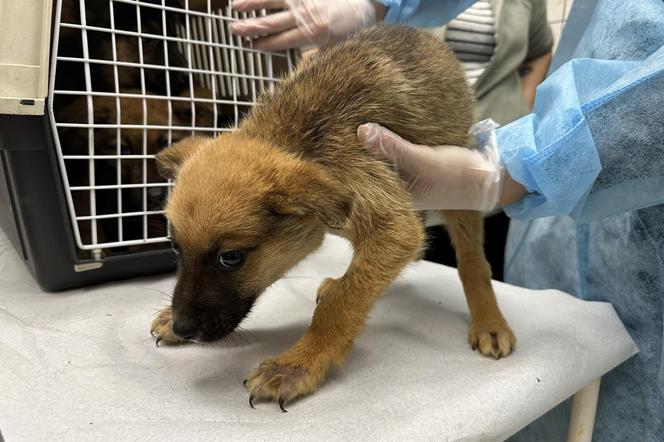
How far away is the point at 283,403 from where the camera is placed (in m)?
1.04

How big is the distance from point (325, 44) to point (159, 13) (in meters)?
0.64

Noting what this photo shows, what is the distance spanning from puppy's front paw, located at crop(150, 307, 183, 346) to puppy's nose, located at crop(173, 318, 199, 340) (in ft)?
0.77

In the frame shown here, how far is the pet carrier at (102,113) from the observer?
1.34 m

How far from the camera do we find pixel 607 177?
1.22 metres

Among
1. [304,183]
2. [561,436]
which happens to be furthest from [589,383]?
[304,183]

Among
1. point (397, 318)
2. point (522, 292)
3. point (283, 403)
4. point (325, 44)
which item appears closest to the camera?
point (283, 403)

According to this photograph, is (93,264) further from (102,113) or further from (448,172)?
(448,172)

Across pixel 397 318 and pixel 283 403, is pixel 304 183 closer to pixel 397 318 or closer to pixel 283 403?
pixel 283 403

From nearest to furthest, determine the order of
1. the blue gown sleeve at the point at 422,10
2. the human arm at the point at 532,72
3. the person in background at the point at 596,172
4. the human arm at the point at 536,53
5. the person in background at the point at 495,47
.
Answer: the person in background at the point at 596,172 → the blue gown sleeve at the point at 422,10 → the person in background at the point at 495,47 → the human arm at the point at 536,53 → the human arm at the point at 532,72

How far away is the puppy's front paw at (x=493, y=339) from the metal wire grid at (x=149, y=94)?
1088mm

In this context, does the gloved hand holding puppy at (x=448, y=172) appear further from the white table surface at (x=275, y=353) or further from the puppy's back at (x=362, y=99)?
the white table surface at (x=275, y=353)

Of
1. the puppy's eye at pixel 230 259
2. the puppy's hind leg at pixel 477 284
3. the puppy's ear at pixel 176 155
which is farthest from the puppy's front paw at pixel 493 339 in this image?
the puppy's ear at pixel 176 155

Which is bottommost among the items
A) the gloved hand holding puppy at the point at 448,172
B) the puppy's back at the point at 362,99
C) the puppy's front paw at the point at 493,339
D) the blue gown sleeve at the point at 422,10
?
the puppy's front paw at the point at 493,339

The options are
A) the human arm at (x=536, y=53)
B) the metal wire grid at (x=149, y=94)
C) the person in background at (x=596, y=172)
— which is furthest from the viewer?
the human arm at (x=536, y=53)
